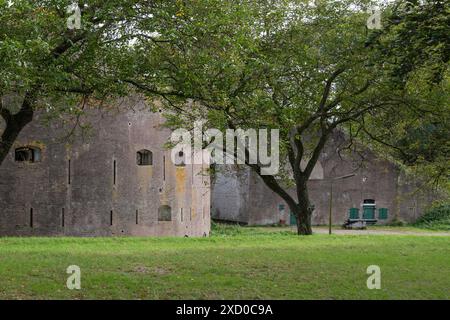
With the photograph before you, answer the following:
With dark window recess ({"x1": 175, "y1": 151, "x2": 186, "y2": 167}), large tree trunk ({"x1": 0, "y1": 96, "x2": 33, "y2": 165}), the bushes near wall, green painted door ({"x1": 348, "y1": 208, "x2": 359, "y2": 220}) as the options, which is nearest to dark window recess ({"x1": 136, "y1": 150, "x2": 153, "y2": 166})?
dark window recess ({"x1": 175, "y1": 151, "x2": 186, "y2": 167})

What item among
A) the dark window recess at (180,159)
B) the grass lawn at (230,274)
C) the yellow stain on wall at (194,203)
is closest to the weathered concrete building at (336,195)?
the yellow stain on wall at (194,203)

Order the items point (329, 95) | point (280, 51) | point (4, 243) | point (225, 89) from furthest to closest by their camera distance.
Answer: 1. point (329, 95)
2. point (4, 243)
3. point (280, 51)
4. point (225, 89)

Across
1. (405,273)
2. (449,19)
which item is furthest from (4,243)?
(449,19)

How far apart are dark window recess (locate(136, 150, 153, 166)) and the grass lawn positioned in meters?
16.2

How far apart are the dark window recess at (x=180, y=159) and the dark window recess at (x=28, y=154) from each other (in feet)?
21.9

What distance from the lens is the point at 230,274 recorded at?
9.68 m

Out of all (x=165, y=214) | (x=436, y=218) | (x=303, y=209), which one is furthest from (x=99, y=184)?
(x=436, y=218)

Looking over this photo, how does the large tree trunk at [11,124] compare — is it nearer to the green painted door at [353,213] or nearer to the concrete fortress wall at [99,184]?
the concrete fortress wall at [99,184]

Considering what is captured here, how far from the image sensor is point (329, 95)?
18.5m

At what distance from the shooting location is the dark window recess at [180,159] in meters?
29.5

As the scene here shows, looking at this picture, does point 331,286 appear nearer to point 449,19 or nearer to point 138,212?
point 449,19

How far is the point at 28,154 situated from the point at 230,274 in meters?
19.4

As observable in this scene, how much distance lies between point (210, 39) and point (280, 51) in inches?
216

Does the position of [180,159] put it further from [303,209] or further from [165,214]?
[303,209]
